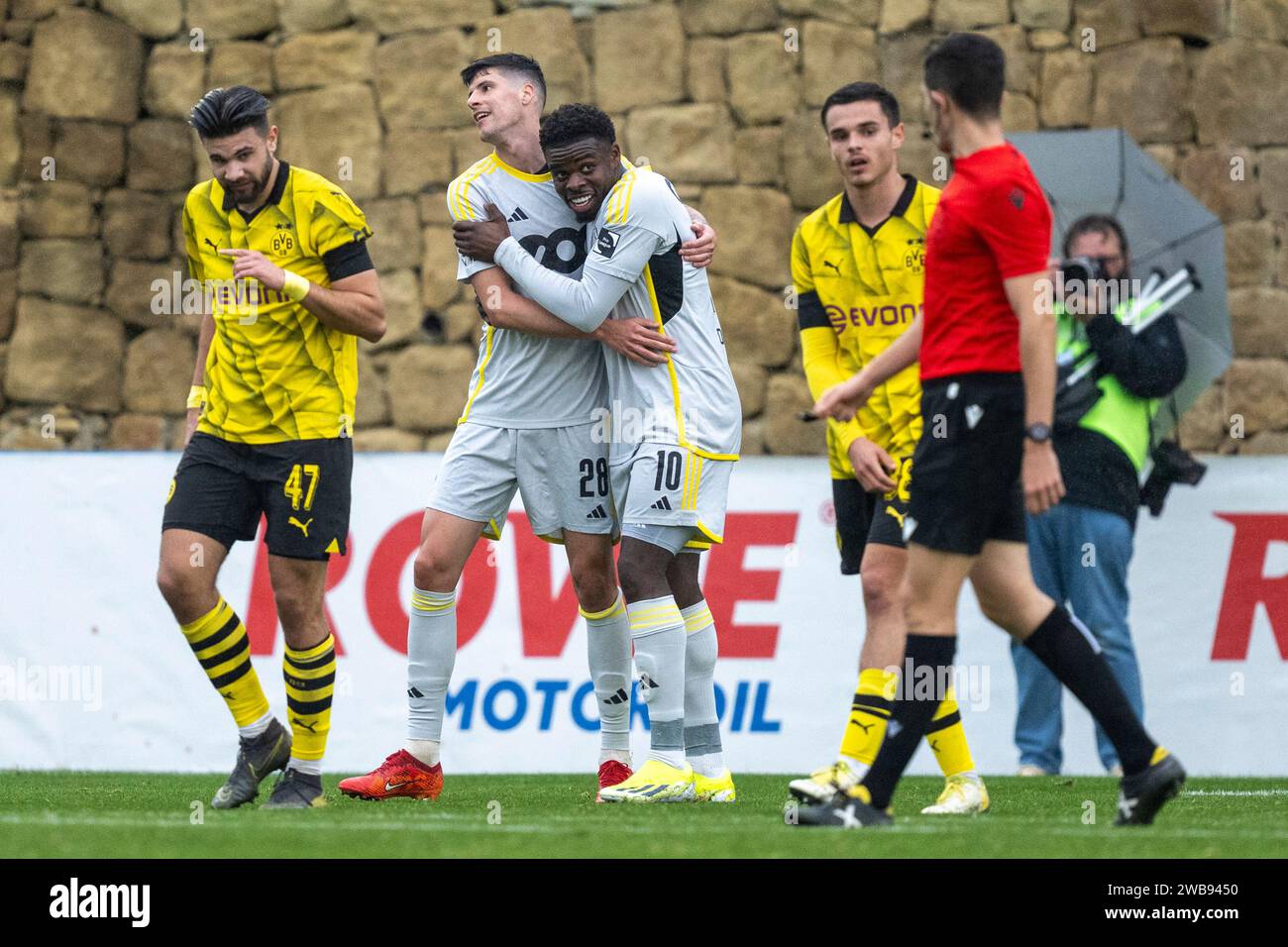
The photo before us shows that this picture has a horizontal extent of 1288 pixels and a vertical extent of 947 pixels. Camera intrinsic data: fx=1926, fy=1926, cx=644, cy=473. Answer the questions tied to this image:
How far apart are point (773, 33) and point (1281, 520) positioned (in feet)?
13.0

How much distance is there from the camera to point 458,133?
441 inches

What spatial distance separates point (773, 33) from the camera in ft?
36.3

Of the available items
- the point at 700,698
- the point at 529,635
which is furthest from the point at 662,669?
the point at 529,635

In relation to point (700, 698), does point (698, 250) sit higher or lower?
higher

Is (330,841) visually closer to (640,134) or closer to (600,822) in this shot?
(600,822)

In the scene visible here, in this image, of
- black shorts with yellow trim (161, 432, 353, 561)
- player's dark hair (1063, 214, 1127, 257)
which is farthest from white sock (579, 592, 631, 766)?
player's dark hair (1063, 214, 1127, 257)

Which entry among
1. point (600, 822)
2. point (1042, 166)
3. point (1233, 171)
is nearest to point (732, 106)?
point (1042, 166)

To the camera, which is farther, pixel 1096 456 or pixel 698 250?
pixel 1096 456

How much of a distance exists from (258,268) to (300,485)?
Result: 70 centimetres

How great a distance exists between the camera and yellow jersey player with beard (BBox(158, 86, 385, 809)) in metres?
6.03

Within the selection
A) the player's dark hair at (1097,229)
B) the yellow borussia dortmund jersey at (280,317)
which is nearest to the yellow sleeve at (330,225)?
the yellow borussia dortmund jersey at (280,317)

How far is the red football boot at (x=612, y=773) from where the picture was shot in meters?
6.77

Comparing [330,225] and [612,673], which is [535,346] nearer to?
[330,225]

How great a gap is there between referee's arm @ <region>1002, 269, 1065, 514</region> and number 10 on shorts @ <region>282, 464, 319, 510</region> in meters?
2.37
